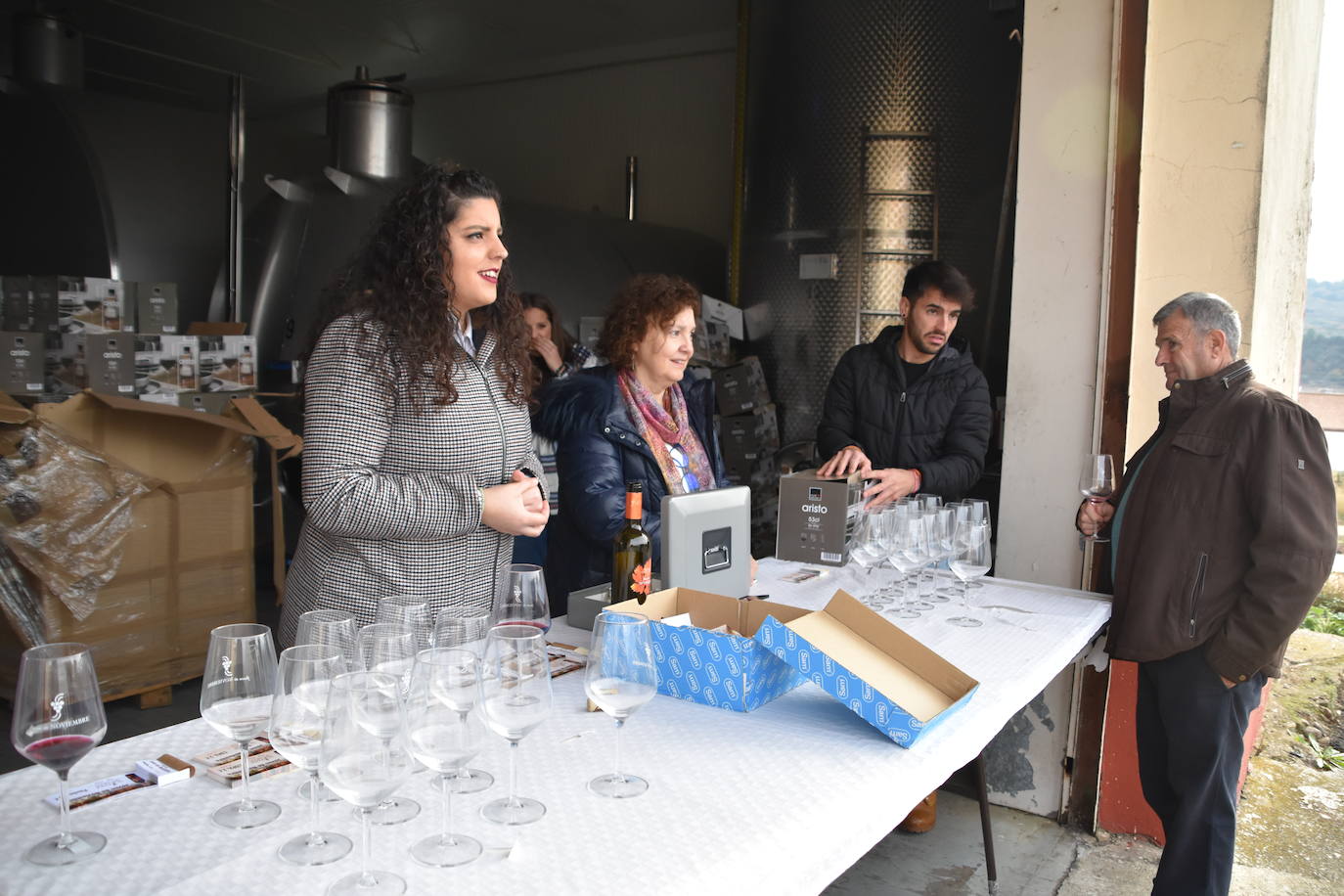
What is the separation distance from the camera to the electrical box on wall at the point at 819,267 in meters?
5.09

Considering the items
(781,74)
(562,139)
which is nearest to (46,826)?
(781,74)

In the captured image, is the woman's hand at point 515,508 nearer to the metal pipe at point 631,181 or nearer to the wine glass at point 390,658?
the wine glass at point 390,658

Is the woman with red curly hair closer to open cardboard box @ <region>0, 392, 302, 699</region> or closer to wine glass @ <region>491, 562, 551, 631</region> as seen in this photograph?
wine glass @ <region>491, 562, 551, 631</region>

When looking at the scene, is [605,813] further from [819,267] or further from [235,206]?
[235,206]

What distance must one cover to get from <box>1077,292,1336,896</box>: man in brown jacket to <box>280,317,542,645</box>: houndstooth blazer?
1.61 meters

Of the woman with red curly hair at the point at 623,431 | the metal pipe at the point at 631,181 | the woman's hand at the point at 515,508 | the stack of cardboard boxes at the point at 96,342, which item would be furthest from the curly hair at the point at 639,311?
the metal pipe at the point at 631,181

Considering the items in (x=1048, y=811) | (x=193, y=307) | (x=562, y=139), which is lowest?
(x=1048, y=811)

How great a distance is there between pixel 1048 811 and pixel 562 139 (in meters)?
8.42

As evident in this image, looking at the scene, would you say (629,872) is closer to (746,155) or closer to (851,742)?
(851,742)

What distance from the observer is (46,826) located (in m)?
1.19

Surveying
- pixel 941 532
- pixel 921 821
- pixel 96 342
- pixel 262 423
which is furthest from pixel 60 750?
pixel 96 342

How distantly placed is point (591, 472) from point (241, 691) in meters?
1.40

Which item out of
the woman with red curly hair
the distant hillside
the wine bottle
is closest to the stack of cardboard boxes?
the woman with red curly hair

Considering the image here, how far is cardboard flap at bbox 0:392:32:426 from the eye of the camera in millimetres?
3389
